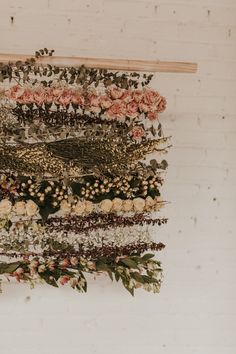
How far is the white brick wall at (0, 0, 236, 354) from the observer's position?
258 centimetres

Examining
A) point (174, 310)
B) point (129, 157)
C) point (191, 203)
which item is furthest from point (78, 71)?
point (174, 310)

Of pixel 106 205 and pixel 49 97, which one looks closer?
pixel 49 97

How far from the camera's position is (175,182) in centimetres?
265

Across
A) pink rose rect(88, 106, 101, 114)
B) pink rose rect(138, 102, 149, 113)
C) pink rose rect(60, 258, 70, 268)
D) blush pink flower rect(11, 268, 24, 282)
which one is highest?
pink rose rect(138, 102, 149, 113)

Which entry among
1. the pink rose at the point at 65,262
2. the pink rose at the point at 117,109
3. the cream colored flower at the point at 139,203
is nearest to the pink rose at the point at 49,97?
the pink rose at the point at 117,109

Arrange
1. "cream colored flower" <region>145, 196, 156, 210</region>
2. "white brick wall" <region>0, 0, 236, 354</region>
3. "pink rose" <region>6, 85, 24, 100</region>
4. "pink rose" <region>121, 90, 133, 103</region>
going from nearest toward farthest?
1. "pink rose" <region>6, 85, 24, 100</region>
2. "pink rose" <region>121, 90, 133, 103</region>
3. "cream colored flower" <region>145, 196, 156, 210</region>
4. "white brick wall" <region>0, 0, 236, 354</region>

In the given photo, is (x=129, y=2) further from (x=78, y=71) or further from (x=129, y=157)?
(x=129, y=157)

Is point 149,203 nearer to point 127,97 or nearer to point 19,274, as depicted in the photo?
point 127,97

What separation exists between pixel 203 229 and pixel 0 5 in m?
1.48

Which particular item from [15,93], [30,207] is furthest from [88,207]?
[15,93]

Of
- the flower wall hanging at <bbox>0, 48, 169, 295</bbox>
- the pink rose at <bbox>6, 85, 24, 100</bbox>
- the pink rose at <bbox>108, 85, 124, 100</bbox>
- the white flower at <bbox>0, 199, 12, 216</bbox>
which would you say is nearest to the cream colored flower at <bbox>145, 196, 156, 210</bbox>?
the flower wall hanging at <bbox>0, 48, 169, 295</bbox>

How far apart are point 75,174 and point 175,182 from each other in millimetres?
639

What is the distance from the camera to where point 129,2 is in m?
2.63

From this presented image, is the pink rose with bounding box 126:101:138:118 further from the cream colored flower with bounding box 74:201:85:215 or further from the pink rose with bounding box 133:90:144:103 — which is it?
the cream colored flower with bounding box 74:201:85:215
